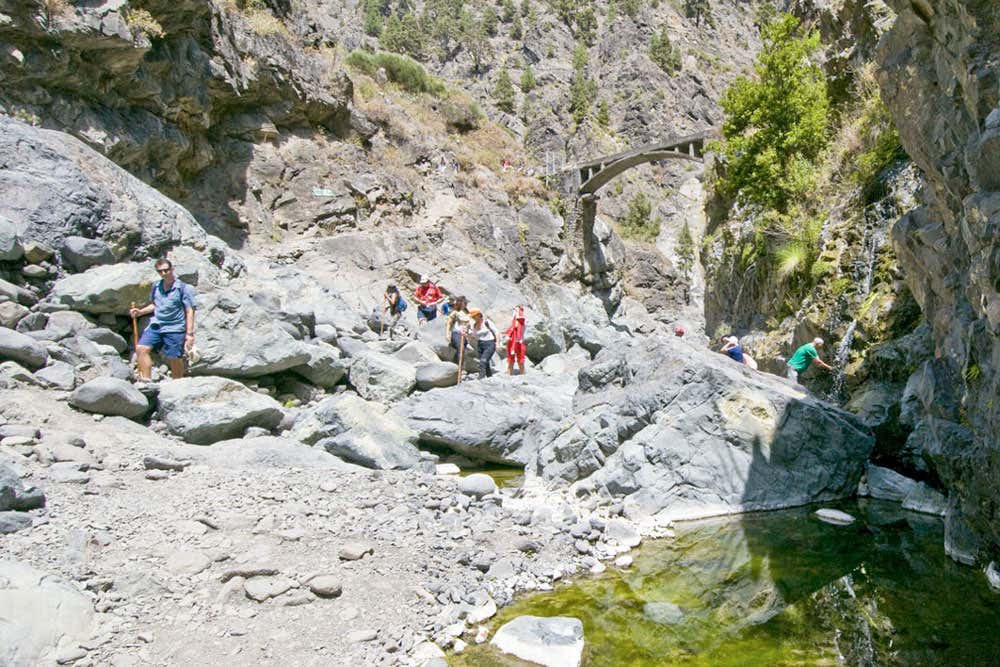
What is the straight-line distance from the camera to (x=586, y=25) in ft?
290

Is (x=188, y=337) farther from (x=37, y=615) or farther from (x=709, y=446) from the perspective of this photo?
(x=709, y=446)

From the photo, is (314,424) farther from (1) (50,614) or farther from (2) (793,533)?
(2) (793,533)

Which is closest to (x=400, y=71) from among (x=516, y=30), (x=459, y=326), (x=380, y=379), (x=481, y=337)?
(x=459, y=326)

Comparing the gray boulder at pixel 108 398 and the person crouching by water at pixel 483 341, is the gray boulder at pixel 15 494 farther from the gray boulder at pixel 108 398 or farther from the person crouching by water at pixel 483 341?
the person crouching by water at pixel 483 341

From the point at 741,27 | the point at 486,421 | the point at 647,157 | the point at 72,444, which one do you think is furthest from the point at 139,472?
the point at 741,27

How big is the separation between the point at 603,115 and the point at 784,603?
3060 inches

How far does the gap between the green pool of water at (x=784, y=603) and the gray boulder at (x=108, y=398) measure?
573 centimetres

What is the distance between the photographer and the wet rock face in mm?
5379

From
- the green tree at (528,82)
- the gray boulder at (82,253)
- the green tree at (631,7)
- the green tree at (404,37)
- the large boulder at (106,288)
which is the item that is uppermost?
the green tree at (631,7)

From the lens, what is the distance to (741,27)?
101 metres

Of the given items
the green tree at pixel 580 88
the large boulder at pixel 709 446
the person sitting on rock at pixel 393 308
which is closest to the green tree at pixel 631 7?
the green tree at pixel 580 88

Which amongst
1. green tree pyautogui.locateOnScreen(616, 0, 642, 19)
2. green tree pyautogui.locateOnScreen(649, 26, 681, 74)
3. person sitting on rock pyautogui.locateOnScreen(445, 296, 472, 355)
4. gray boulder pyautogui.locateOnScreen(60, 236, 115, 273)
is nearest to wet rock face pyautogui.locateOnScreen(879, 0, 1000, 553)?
person sitting on rock pyautogui.locateOnScreen(445, 296, 472, 355)

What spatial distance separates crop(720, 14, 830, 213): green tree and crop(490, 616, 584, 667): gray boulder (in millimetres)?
14537

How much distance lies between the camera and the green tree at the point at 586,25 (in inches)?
3450
